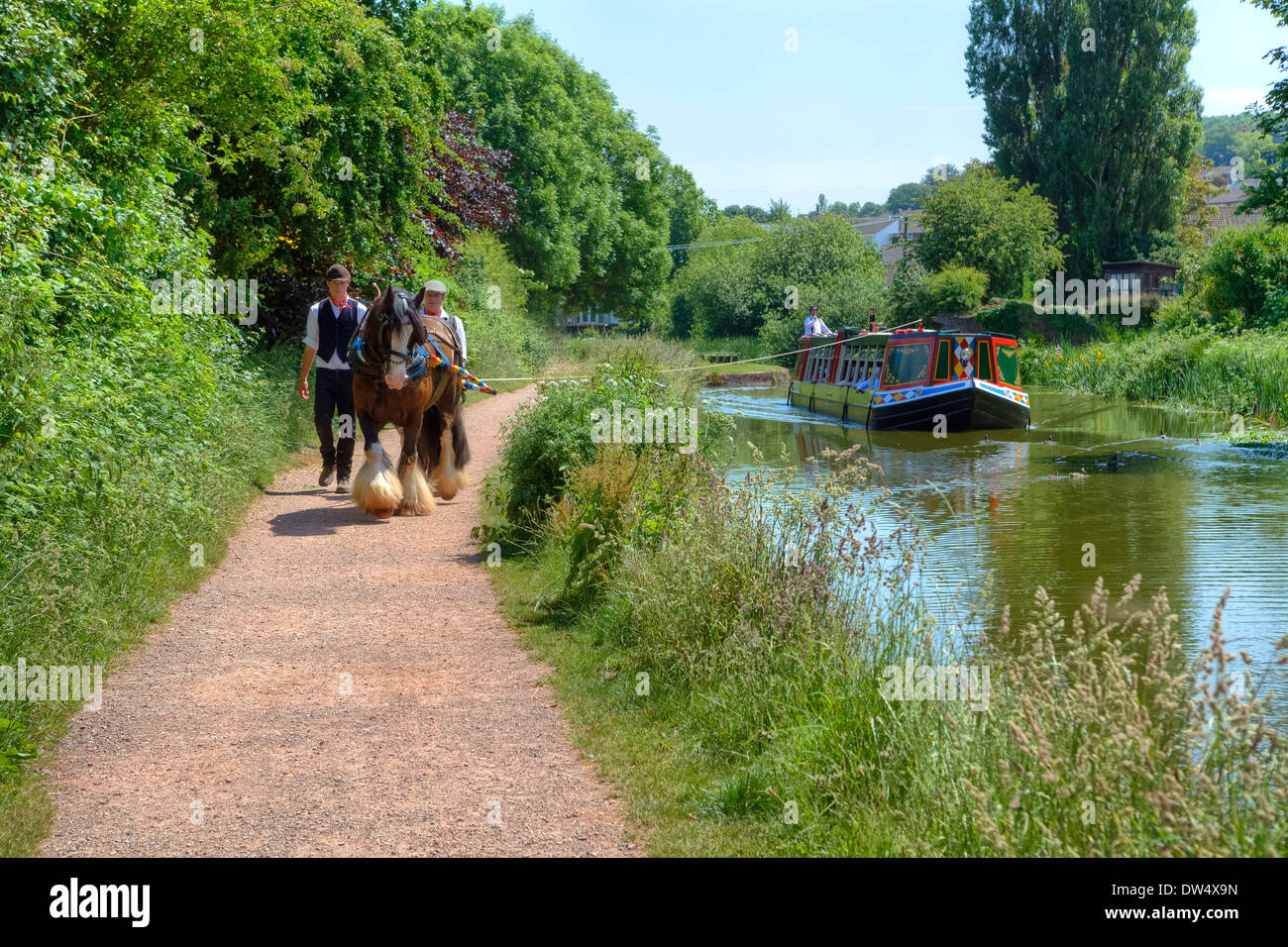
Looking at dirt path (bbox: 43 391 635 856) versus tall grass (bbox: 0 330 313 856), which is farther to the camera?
tall grass (bbox: 0 330 313 856)

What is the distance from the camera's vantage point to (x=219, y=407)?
12.0 meters

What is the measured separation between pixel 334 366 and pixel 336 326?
478 millimetres

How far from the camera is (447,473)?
1286cm

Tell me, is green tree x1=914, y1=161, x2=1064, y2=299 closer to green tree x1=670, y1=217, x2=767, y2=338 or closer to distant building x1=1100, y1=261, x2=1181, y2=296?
distant building x1=1100, y1=261, x2=1181, y2=296

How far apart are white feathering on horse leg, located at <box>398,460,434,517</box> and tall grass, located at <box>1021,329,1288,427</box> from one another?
18215 millimetres

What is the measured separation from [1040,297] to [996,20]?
16.9m

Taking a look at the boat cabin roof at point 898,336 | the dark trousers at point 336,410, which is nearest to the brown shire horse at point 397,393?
the dark trousers at point 336,410

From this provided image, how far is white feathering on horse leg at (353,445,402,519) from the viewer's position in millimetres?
11125

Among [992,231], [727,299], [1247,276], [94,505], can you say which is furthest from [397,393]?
[727,299]

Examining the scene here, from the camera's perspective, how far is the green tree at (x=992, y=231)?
45.9 meters

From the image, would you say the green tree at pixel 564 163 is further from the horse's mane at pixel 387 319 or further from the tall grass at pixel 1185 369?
the horse's mane at pixel 387 319

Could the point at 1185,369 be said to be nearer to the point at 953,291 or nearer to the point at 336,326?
the point at 953,291

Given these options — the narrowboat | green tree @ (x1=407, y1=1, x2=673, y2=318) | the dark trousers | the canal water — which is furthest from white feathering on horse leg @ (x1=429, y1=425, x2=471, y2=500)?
green tree @ (x1=407, y1=1, x2=673, y2=318)

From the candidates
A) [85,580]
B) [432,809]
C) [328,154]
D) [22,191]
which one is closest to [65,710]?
[85,580]
